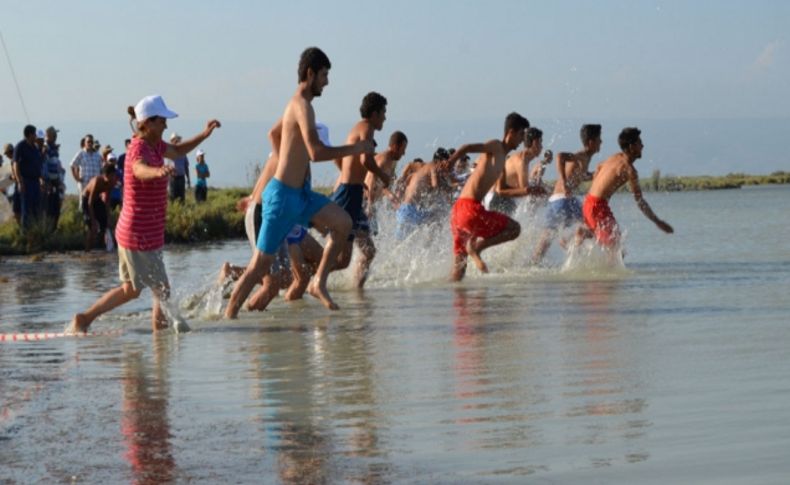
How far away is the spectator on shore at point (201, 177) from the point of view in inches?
1211

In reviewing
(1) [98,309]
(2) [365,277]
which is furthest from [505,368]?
(2) [365,277]

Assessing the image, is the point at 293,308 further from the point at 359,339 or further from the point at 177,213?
the point at 177,213

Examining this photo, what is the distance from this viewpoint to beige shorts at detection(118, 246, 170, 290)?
9.76 m

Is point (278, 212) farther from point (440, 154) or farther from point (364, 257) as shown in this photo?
point (440, 154)

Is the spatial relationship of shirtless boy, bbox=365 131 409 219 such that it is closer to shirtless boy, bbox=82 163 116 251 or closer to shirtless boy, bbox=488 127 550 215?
shirtless boy, bbox=488 127 550 215

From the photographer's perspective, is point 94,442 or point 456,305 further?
point 456,305

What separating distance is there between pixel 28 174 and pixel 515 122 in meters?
8.89

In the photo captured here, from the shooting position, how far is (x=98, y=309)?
1011cm

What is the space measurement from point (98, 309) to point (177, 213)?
48.5 ft

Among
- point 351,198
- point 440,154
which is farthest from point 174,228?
point 351,198

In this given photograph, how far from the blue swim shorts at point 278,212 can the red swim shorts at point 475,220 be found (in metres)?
4.14

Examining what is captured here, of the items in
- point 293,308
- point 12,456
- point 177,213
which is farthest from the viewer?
point 177,213

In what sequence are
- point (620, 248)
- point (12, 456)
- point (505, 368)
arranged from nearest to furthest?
point (12, 456) → point (505, 368) → point (620, 248)

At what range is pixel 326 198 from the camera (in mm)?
10617
